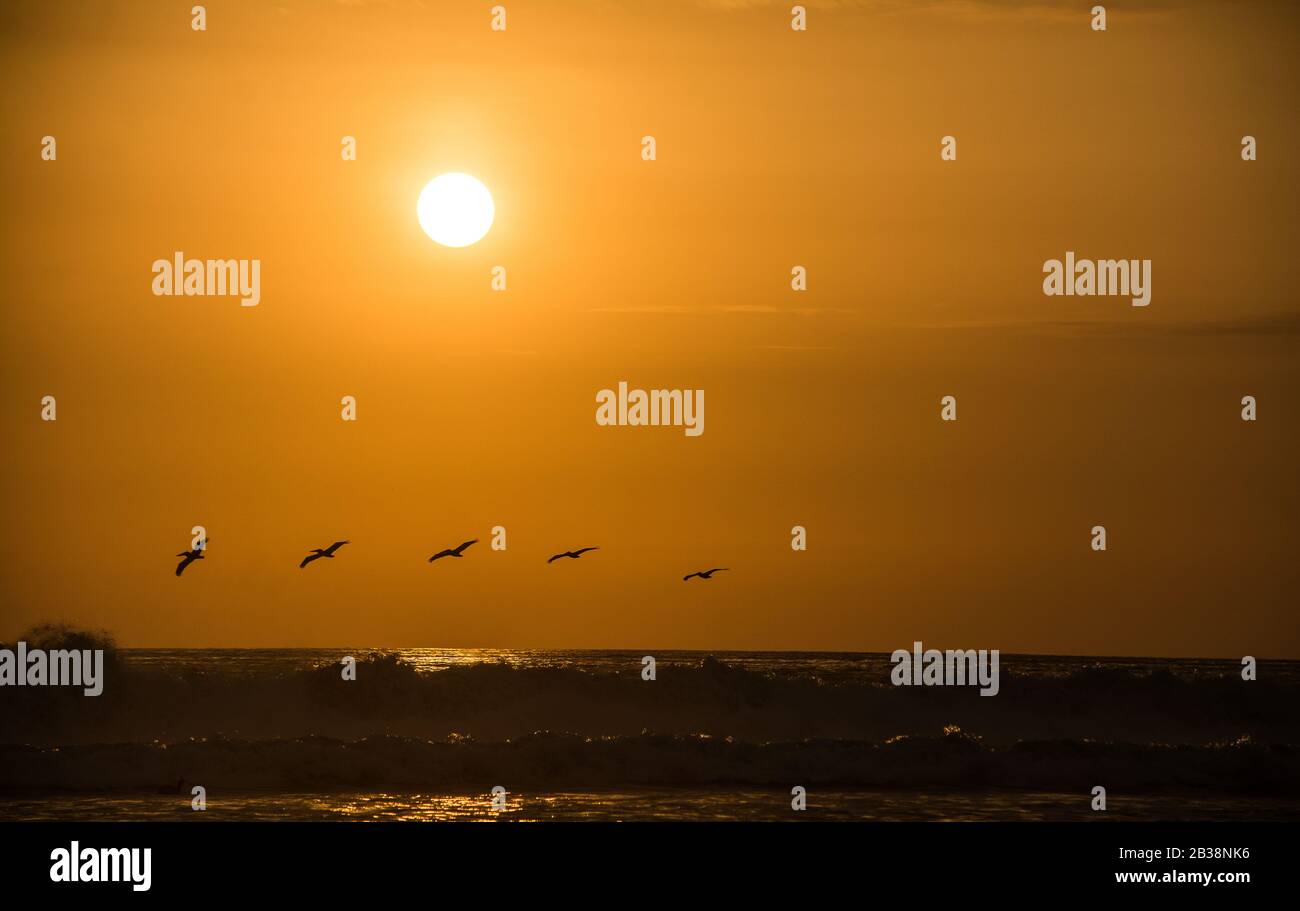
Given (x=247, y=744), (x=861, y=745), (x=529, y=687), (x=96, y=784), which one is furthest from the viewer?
(x=529, y=687)

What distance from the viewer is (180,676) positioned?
46.6 metres

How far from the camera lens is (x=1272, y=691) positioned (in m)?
50.4

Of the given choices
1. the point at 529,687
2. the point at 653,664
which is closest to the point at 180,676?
the point at 529,687

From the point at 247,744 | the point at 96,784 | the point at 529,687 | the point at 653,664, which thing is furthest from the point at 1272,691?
the point at 96,784

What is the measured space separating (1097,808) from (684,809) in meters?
7.76

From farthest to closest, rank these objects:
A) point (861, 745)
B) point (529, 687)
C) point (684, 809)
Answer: point (529, 687) < point (861, 745) < point (684, 809)

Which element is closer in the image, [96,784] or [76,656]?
[96,784]

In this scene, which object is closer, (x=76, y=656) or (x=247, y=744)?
(x=247, y=744)
